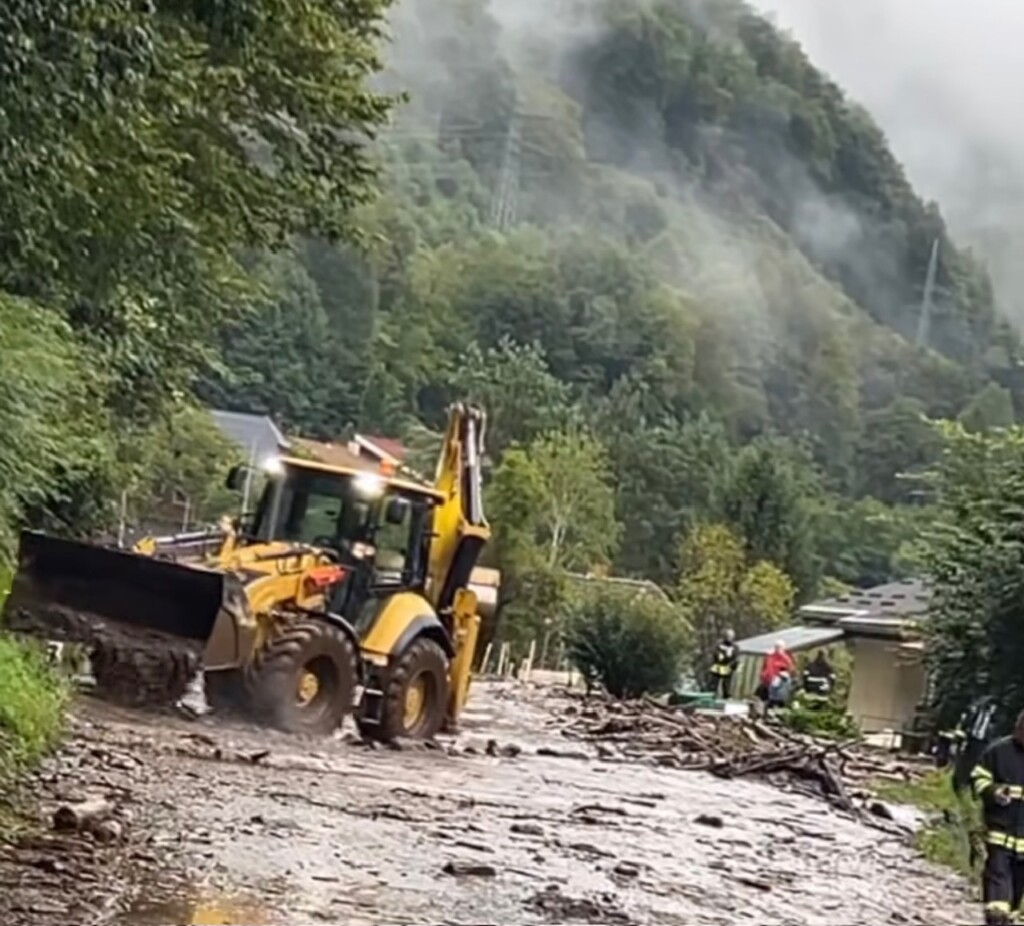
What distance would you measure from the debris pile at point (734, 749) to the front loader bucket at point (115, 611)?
7270mm

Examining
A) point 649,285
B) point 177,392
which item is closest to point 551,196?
point 649,285

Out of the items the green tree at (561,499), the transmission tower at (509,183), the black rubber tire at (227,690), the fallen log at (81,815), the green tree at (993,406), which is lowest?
the fallen log at (81,815)

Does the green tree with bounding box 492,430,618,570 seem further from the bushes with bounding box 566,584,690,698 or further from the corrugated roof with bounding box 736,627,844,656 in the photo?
the bushes with bounding box 566,584,690,698

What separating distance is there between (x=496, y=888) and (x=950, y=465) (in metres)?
27.1

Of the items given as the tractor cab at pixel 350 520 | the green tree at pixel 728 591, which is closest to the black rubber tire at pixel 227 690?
the tractor cab at pixel 350 520

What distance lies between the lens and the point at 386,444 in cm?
9981

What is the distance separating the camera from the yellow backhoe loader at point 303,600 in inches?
692

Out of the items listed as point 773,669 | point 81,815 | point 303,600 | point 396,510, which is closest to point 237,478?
point 396,510

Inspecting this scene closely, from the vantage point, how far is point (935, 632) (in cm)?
2648

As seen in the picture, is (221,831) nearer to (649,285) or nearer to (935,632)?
(935,632)

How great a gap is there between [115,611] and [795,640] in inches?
1601

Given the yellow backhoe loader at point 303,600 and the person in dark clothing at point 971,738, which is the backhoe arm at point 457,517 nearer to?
the yellow backhoe loader at point 303,600

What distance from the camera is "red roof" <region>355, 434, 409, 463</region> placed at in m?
91.3

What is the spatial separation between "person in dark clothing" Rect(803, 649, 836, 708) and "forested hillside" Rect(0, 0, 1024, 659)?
13.0m
